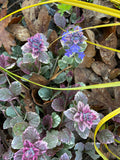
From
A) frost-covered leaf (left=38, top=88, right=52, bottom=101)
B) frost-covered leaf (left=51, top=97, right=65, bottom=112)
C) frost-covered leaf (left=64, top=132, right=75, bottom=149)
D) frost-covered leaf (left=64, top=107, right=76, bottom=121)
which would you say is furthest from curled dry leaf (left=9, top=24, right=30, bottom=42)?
frost-covered leaf (left=64, top=132, right=75, bottom=149)

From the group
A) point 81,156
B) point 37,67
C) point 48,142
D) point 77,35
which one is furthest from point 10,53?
point 81,156

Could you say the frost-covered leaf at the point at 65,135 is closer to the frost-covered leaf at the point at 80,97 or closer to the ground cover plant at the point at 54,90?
the ground cover plant at the point at 54,90

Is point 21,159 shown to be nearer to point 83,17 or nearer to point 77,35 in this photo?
point 77,35

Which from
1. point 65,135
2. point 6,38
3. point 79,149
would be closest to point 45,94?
Answer: point 65,135

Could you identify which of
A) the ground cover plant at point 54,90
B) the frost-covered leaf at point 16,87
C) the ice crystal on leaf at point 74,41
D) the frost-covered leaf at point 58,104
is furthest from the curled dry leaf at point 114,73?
the frost-covered leaf at point 16,87

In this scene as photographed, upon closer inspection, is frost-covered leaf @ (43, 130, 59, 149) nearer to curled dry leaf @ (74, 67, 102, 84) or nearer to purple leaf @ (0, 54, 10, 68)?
curled dry leaf @ (74, 67, 102, 84)

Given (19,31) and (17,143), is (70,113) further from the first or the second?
(19,31)

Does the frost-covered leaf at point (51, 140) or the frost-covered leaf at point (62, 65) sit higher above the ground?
the frost-covered leaf at point (62, 65)
